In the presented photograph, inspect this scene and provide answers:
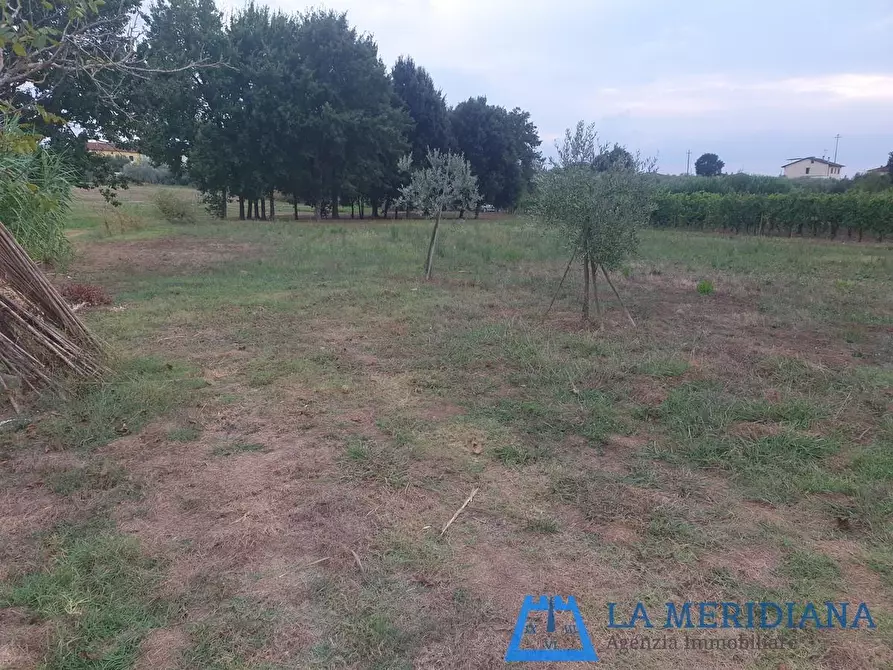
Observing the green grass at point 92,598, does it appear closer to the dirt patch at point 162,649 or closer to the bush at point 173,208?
the dirt patch at point 162,649

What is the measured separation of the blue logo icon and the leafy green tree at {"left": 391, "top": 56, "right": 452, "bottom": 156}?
3166cm

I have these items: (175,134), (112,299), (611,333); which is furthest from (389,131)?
(611,333)

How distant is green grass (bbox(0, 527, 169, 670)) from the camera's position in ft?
7.29

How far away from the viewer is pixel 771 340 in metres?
7.15

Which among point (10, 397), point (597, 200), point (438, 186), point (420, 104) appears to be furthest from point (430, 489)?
point (420, 104)

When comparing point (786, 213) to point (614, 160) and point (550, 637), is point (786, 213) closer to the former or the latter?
point (614, 160)

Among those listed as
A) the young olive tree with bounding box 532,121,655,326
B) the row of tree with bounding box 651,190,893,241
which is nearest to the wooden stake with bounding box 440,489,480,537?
the young olive tree with bounding box 532,121,655,326

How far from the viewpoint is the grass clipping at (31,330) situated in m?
4.53

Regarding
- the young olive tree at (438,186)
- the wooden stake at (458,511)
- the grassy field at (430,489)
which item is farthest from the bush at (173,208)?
the wooden stake at (458,511)

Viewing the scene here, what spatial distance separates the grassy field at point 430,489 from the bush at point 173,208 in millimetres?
18573

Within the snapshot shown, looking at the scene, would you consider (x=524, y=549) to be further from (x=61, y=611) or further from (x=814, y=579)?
(x=61, y=611)

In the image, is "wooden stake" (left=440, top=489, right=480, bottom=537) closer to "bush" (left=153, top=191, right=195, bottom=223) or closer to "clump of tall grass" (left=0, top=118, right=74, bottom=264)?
"clump of tall grass" (left=0, top=118, right=74, bottom=264)

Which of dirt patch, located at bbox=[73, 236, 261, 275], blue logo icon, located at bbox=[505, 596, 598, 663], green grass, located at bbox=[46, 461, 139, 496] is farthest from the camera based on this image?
dirt patch, located at bbox=[73, 236, 261, 275]

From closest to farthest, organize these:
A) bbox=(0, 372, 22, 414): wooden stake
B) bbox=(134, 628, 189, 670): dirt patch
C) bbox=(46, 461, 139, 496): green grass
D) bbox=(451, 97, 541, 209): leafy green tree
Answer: bbox=(134, 628, 189, 670): dirt patch, bbox=(46, 461, 139, 496): green grass, bbox=(0, 372, 22, 414): wooden stake, bbox=(451, 97, 541, 209): leafy green tree
